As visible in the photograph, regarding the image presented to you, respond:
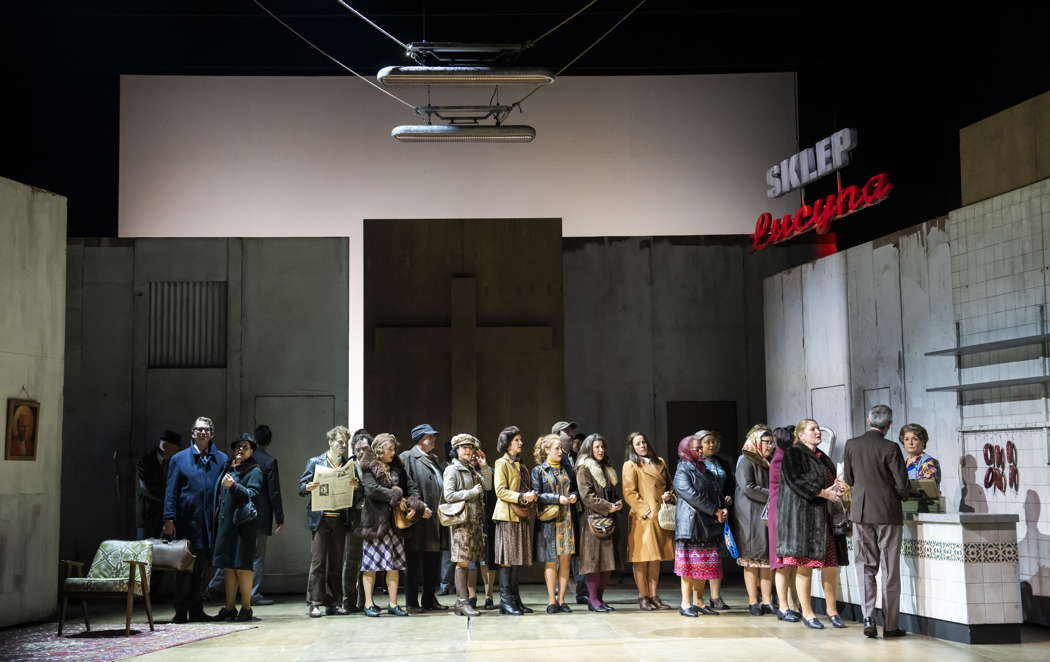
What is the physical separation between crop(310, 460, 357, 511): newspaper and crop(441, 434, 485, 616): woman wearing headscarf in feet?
2.58

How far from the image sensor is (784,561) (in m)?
8.27

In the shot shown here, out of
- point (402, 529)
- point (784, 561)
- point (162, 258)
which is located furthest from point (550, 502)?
point (162, 258)

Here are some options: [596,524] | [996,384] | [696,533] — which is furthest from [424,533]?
[996,384]

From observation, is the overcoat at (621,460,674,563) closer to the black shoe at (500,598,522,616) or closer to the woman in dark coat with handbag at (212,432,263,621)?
the black shoe at (500,598,522,616)

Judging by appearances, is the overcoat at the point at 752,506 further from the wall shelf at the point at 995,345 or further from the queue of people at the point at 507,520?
the wall shelf at the point at 995,345

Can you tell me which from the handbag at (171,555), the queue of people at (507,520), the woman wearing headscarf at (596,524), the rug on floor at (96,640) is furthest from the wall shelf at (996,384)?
the handbag at (171,555)

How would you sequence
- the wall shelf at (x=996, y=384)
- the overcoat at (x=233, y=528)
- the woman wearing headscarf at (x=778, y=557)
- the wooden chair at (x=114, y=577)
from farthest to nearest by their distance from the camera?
the overcoat at (x=233, y=528) → the woman wearing headscarf at (x=778, y=557) → the wooden chair at (x=114, y=577) → the wall shelf at (x=996, y=384)

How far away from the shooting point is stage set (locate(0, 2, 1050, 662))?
8.73 m

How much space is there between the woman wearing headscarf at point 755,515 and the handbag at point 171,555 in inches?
165

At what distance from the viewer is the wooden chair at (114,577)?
8.19 m

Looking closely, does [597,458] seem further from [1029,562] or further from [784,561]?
[1029,562]

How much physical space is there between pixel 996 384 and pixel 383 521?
15.5 feet

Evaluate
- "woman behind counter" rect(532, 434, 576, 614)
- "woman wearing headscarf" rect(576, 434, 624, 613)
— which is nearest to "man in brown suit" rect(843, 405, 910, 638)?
"woman wearing headscarf" rect(576, 434, 624, 613)

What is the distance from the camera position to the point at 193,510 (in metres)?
9.22
